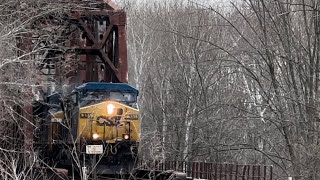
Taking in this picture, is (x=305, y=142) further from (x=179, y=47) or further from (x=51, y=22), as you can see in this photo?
(x=179, y=47)

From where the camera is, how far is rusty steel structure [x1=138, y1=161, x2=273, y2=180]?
67.5 feet

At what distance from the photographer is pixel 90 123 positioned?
19.7m

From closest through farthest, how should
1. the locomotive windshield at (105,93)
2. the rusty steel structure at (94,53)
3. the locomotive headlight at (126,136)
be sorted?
the locomotive windshield at (105,93) → the locomotive headlight at (126,136) → the rusty steel structure at (94,53)

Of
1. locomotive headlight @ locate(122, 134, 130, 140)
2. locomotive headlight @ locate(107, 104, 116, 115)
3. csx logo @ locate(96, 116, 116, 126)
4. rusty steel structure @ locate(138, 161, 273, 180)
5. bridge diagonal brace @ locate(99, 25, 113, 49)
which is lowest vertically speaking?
rusty steel structure @ locate(138, 161, 273, 180)

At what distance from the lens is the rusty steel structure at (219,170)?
20562mm

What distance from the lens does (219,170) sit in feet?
78.3

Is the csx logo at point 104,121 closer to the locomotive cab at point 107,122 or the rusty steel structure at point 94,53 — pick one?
the locomotive cab at point 107,122

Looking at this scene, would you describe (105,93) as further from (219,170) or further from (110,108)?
(219,170)

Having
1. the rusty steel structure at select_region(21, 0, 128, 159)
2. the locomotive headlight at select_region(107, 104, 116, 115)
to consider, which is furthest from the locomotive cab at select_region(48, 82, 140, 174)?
the rusty steel structure at select_region(21, 0, 128, 159)

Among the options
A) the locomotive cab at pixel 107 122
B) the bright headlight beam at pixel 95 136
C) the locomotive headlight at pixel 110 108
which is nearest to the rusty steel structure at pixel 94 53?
the locomotive cab at pixel 107 122

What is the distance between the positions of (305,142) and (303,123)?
41 cm

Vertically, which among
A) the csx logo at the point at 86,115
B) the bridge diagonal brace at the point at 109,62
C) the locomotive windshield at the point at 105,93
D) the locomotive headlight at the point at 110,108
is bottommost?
the csx logo at the point at 86,115

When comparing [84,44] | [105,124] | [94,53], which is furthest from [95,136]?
[84,44]

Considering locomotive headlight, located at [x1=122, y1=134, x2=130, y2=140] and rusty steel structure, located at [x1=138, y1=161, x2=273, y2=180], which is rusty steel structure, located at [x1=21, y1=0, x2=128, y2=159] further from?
rusty steel structure, located at [x1=138, y1=161, x2=273, y2=180]
